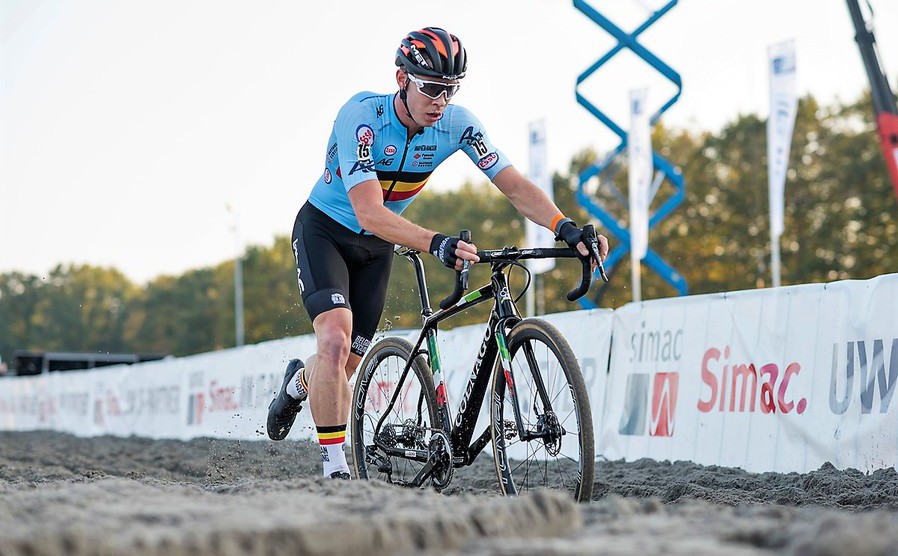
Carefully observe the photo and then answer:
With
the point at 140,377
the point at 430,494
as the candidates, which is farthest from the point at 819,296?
the point at 140,377

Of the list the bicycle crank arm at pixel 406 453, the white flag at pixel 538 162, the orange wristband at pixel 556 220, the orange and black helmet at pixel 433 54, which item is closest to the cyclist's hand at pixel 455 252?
the orange wristband at pixel 556 220

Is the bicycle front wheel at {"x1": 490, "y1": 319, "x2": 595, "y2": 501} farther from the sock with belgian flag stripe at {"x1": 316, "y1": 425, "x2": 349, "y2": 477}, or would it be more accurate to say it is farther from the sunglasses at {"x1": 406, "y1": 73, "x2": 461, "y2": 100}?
the sunglasses at {"x1": 406, "y1": 73, "x2": 461, "y2": 100}

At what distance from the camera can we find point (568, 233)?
5.13m

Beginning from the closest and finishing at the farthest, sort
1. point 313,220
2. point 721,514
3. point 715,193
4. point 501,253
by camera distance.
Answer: point 721,514 → point 501,253 → point 313,220 → point 715,193

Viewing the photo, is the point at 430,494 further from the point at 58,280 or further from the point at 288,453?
the point at 58,280

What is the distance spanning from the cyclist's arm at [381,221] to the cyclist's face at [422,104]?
42cm

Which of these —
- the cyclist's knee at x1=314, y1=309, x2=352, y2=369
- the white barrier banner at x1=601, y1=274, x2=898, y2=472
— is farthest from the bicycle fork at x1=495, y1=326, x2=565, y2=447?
the white barrier banner at x1=601, y1=274, x2=898, y2=472

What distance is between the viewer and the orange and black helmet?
532 cm

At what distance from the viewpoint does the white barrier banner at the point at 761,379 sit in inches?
274

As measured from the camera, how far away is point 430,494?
12.5 feet

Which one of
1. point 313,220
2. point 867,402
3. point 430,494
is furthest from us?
point 867,402

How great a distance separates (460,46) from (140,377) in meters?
16.4

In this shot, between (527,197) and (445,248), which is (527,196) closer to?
(527,197)

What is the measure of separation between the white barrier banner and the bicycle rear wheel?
9.22ft
